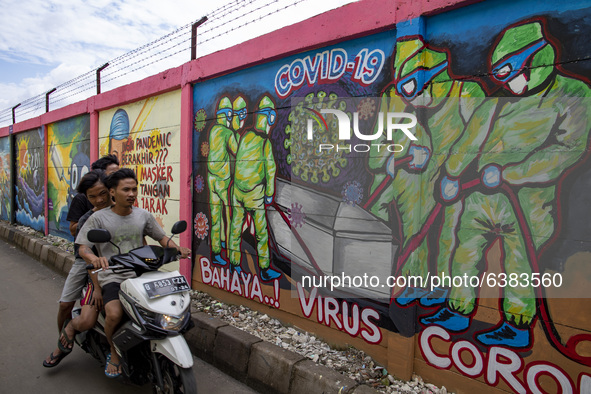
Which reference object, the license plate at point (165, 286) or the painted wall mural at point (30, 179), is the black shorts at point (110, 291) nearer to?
the license plate at point (165, 286)

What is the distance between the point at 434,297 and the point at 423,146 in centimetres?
108

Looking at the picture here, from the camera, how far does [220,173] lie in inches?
177

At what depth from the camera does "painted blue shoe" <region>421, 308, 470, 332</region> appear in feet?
8.52

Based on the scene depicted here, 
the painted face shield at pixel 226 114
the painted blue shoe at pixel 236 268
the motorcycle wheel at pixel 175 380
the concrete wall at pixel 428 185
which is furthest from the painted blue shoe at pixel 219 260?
the motorcycle wheel at pixel 175 380

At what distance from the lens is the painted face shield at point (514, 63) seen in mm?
2312

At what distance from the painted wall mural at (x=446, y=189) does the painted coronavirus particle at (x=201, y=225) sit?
3.29 ft

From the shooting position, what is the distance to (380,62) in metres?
3.03

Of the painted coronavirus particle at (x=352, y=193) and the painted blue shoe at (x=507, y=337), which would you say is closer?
the painted blue shoe at (x=507, y=337)

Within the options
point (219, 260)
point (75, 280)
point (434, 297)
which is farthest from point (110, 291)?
point (434, 297)

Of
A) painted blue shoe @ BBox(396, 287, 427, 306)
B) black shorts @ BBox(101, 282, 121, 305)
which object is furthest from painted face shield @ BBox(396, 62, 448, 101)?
black shorts @ BBox(101, 282, 121, 305)

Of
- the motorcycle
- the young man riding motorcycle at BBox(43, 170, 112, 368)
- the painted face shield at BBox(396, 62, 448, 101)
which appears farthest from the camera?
the young man riding motorcycle at BBox(43, 170, 112, 368)

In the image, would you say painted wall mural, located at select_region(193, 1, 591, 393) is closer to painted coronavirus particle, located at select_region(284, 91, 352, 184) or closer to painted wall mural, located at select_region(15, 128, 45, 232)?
painted coronavirus particle, located at select_region(284, 91, 352, 184)

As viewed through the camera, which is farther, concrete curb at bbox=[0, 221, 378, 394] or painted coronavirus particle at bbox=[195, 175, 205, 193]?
painted coronavirus particle at bbox=[195, 175, 205, 193]

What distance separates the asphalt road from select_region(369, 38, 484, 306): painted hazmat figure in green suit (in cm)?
170
